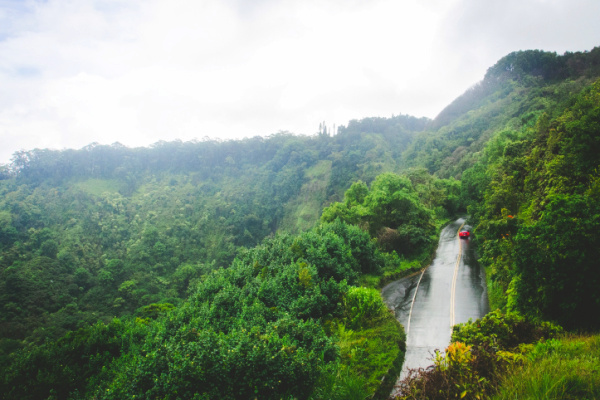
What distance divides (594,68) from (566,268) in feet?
262

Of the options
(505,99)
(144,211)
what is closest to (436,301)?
(144,211)

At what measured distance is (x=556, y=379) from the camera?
399cm

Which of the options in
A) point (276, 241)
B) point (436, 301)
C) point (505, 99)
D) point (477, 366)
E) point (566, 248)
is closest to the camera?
point (477, 366)

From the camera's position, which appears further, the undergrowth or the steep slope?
the steep slope

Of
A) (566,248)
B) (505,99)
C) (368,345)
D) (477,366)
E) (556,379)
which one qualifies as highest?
(505,99)

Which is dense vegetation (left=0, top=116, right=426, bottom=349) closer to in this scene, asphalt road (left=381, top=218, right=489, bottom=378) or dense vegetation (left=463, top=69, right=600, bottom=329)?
asphalt road (left=381, top=218, right=489, bottom=378)

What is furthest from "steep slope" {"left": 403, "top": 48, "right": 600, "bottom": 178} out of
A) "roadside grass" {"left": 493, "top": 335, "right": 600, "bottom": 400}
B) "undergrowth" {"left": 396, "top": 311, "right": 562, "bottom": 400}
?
"roadside grass" {"left": 493, "top": 335, "right": 600, "bottom": 400}

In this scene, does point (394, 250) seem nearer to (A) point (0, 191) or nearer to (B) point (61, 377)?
(B) point (61, 377)

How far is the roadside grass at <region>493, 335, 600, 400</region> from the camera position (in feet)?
12.6

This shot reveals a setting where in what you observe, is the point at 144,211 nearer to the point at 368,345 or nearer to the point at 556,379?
the point at 368,345

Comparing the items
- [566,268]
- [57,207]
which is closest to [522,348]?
[566,268]

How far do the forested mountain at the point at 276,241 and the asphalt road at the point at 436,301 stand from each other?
114cm

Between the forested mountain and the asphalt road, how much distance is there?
44.8 inches

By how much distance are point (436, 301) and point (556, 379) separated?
1456cm
